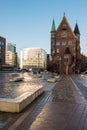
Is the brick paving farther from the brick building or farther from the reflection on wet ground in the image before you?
the brick building

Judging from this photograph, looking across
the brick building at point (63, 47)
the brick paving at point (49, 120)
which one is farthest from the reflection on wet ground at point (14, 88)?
the brick building at point (63, 47)

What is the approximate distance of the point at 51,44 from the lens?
345 feet

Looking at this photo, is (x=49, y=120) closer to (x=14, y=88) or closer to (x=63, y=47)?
(x=14, y=88)

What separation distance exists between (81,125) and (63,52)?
318 ft

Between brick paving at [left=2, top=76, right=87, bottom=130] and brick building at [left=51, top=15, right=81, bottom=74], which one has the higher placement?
brick building at [left=51, top=15, right=81, bottom=74]

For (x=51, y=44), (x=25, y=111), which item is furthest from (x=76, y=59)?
(x=25, y=111)

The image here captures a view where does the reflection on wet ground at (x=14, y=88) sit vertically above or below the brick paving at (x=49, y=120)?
below

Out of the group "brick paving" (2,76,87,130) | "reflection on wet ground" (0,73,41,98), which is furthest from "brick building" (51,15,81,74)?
"brick paving" (2,76,87,130)

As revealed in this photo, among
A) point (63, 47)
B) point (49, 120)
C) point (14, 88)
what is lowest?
point (14, 88)

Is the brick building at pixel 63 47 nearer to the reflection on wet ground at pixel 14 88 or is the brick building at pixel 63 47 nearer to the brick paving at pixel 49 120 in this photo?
the reflection on wet ground at pixel 14 88

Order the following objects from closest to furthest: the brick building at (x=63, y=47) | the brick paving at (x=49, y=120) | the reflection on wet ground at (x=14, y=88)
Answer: the brick paving at (x=49, y=120), the reflection on wet ground at (x=14, y=88), the brick building at (x=63, y=47)

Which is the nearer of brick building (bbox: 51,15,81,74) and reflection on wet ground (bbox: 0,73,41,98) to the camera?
reflection on wet ground (bbox: 0,73,41,98)

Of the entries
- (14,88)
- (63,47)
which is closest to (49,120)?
(14,88)

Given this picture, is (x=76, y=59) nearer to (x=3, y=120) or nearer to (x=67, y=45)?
(x=67, y=45)
